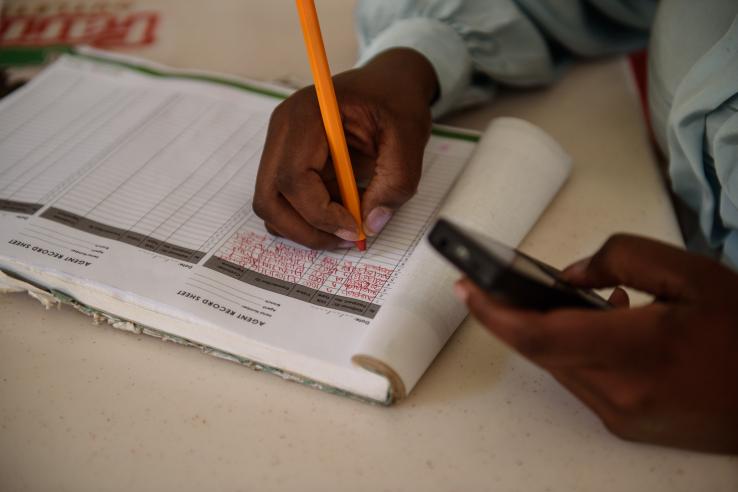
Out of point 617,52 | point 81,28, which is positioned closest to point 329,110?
point 617,52

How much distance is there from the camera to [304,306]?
1.61ft

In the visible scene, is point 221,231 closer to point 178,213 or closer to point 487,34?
point 178,213

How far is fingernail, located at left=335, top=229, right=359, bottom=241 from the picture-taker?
0.52 m

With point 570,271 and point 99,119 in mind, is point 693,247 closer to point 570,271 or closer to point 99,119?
point 570,271

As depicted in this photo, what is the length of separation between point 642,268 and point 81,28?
858mm

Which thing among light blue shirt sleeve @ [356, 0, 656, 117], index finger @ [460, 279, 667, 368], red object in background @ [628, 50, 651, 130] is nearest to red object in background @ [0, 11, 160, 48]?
light blue shirt sleeve @ [356, 0, 656, 117]

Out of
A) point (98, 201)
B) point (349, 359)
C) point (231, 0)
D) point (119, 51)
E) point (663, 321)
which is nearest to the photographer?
point (663, 321)

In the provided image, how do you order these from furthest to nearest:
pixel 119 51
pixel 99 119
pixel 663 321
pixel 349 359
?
pixel 119 51, pixel 99 119, pixel 349 359, pixel 663 321

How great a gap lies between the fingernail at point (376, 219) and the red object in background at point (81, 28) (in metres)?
0.55

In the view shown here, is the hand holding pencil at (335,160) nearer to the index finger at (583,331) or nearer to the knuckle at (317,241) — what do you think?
the knuckle at (317,241)

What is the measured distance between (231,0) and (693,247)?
29.4 inches

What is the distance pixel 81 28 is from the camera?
36.6 inches

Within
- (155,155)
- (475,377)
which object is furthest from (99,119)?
(475,377)

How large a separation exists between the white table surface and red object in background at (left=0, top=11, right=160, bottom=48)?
0.49 m
